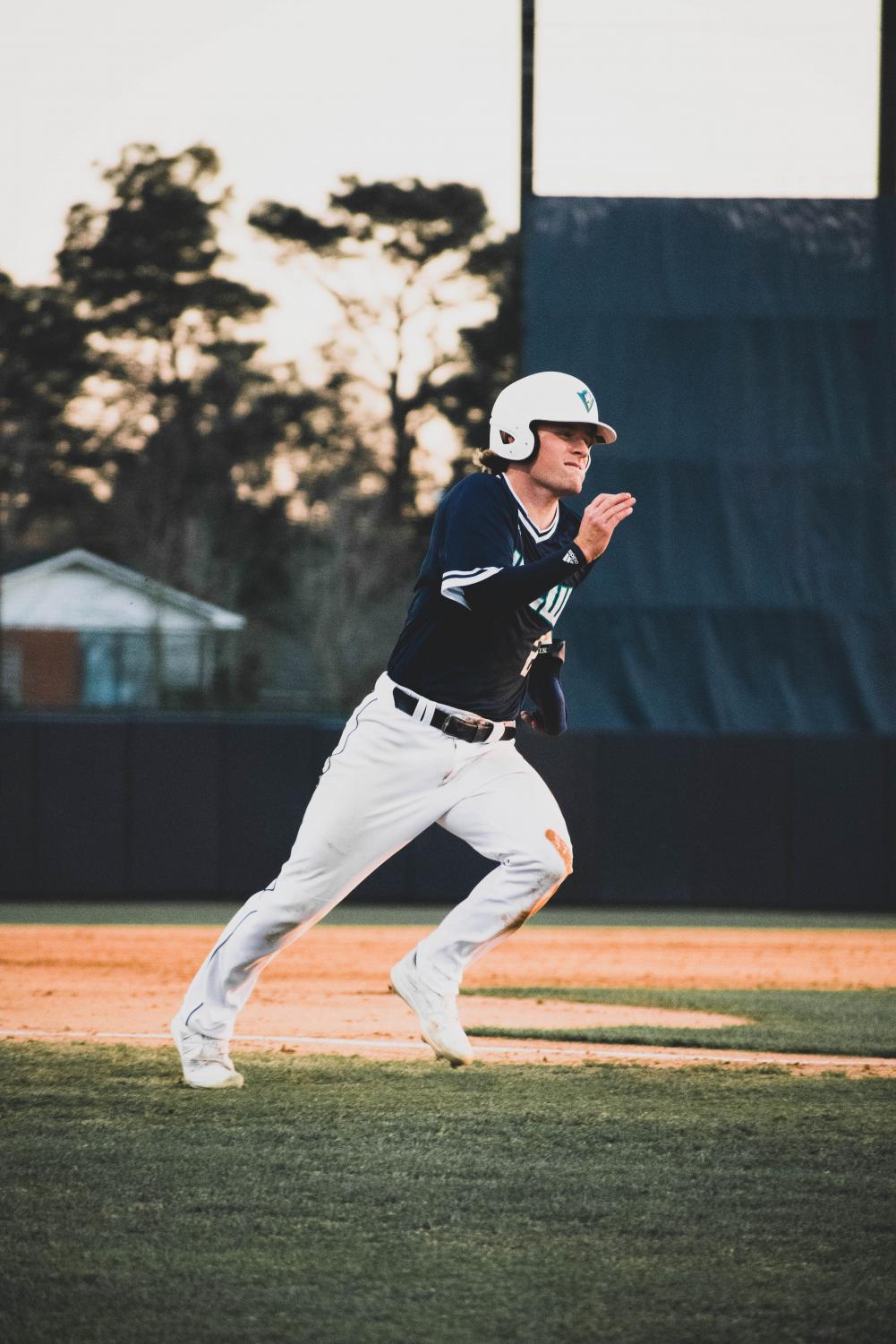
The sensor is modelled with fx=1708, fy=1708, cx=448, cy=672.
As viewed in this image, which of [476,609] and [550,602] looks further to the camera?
[550,602]

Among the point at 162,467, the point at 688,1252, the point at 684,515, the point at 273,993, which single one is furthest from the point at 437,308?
the point at 688,1252

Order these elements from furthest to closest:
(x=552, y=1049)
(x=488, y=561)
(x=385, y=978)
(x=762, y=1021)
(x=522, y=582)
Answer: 1. (x=385, y=978)
2. (x=762, y=1021)
3. (x=552, y=1049)
4. (x=488, y=561)
5. (x=522, y=582)

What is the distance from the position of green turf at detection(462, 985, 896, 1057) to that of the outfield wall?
12.8 ft

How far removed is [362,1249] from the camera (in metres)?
3.23

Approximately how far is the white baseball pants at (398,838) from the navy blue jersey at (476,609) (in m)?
0.09

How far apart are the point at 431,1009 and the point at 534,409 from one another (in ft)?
5.66

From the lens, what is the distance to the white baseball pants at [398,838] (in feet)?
15.1

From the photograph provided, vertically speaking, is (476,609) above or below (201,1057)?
above

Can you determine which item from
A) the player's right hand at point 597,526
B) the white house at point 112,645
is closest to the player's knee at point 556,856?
the player's right hand at point 597,526

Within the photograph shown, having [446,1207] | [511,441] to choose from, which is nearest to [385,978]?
[511,441]

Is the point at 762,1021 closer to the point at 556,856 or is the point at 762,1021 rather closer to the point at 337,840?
the point at 556,856

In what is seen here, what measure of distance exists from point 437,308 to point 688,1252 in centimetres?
2301

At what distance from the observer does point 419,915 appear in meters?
11.4

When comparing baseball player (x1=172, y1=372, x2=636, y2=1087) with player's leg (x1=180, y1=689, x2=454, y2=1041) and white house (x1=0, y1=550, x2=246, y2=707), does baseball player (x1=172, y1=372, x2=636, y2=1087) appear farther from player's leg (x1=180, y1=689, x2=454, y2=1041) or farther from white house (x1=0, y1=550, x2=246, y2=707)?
white house (x1=0, y1=550, x2=246, y2=707)
